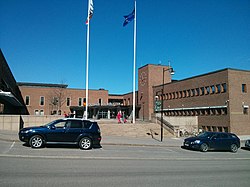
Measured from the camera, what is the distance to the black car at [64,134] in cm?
1391

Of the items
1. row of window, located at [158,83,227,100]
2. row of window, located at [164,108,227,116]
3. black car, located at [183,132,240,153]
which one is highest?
row of window, located at [158,83,227,100]

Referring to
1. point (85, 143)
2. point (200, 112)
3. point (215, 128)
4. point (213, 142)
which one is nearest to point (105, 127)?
point (213, 142)

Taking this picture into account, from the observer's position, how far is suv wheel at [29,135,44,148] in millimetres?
13817

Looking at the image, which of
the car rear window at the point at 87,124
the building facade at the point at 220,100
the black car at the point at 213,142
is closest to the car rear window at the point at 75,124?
the car rear window at the point at 87,124

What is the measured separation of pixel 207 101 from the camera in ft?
120

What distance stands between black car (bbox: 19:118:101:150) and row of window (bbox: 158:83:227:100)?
2399 centimetres

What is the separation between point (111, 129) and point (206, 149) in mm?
12250

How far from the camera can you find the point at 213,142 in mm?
18766

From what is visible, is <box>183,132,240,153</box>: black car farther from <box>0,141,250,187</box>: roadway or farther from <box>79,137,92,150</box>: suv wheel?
<box>0,141,250,187</box>: roadway

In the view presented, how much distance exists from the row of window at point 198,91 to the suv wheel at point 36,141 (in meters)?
26.6

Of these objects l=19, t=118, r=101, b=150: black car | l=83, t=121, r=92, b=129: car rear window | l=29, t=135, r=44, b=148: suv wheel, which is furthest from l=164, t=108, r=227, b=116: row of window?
l=29, t=135, r=44, b=148: suv wheel

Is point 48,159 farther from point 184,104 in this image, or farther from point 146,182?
point 184,104

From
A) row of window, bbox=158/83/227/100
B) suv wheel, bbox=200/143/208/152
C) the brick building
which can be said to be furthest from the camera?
row of window, bbox=158/83/227/100

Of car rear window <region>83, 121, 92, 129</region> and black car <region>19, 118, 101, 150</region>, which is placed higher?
car rear window <region>83, 121, 92, 129</region>
